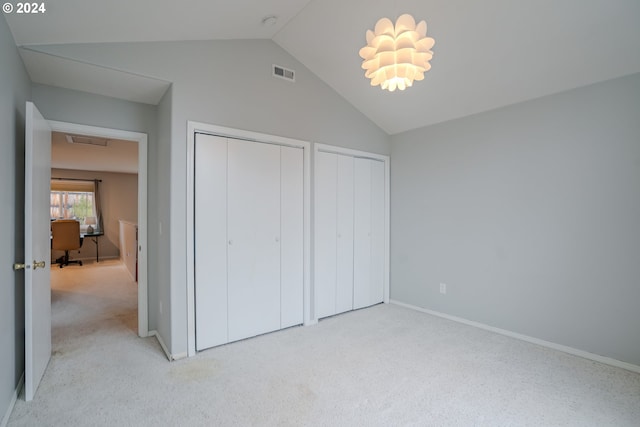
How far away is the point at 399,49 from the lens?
5.28ft

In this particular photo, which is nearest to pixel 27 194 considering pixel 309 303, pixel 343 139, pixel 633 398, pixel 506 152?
pixel 309 303

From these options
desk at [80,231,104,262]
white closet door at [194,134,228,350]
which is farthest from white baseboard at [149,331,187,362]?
desk at [80,231,104,262]

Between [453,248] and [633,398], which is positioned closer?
[633,398]

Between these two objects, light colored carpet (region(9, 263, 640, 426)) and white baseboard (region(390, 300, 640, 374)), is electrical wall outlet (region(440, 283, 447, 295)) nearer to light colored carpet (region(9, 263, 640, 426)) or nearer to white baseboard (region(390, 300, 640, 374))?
white baseboard (region(390, 300, 640, 374))

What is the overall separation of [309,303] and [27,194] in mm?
2629

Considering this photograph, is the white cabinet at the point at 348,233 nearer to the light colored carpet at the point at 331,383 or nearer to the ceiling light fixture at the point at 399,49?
the light colored carpet at the point at 331,383

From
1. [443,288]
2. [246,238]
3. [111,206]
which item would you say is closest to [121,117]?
[246,238]

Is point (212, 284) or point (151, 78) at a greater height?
point (151, 78)

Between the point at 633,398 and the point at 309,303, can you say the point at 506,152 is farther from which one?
the point at 309,303

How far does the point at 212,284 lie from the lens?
283 cm

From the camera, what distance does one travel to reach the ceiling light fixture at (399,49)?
158 cm

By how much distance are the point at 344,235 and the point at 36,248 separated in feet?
9.52

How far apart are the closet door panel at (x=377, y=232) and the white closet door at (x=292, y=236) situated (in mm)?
1210

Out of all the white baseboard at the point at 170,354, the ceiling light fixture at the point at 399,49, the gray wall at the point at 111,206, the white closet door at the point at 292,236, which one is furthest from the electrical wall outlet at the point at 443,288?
the gray wall at the point at 111,206
